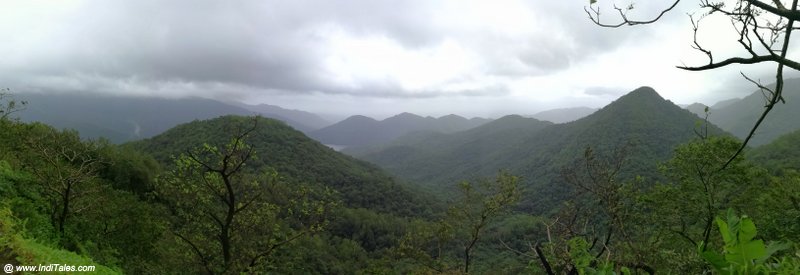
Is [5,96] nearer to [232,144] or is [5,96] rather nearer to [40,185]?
[40,185]

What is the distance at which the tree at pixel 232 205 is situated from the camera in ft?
42.1

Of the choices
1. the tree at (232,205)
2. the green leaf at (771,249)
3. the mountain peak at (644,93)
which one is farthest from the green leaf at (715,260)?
the mountain peak at (644,93)

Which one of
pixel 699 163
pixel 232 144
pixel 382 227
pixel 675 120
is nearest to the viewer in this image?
pixel 232 144

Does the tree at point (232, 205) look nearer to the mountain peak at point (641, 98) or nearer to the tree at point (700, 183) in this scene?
the tree at point (700, 183)

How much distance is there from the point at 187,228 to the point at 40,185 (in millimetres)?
5234

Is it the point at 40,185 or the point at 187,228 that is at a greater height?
the point at 40,185

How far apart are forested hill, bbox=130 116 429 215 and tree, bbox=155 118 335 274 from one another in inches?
3765

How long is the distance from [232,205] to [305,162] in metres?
119

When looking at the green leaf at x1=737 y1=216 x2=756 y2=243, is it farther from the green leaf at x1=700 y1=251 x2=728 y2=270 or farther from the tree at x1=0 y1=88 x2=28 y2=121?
the tree at x1=0 y1=88 x2=28 y2=121

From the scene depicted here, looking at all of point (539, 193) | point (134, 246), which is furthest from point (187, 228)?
point (539, 193)

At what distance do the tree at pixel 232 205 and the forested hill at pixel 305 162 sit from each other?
95.6 m

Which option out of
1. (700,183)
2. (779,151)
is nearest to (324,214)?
(700,183)

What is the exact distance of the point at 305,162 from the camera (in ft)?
424

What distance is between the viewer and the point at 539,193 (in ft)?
449
